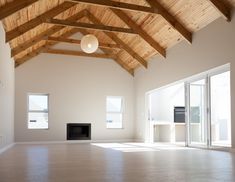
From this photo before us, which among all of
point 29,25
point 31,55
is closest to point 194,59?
point 29,25

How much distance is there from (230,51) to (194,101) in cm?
200

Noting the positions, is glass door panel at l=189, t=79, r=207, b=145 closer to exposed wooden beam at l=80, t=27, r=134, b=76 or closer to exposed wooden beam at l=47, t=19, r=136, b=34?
exposed wooden beam at l=47, t=19, r=136, b=34

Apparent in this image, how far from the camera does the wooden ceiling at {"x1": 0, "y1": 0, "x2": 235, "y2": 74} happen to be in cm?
624

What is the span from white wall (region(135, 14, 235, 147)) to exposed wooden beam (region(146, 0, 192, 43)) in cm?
20

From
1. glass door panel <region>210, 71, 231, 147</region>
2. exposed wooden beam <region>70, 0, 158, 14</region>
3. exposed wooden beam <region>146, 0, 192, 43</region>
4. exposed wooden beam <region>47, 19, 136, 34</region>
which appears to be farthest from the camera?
exposed wooden beam <region>47, 19, 136, 34</region>

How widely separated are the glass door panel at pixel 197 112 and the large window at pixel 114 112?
3.64 m

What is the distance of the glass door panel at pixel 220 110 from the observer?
20.1ft

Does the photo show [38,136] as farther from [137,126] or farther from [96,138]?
[137,126]

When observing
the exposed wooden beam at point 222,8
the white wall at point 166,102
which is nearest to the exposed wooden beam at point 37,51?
the white wall at point 166,102

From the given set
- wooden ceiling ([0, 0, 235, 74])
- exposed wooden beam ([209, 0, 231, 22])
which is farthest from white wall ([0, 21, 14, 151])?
exposed wooden beam ([209, 0, 231, 22])

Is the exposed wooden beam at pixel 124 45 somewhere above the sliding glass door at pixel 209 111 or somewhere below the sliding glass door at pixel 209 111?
above

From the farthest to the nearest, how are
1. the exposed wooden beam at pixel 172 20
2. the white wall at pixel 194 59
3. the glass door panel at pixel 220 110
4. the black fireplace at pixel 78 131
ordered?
the black fireplace at pixel 78 131, the exposed wooden beam at pixel 172 20, the glass door panel at pixel 220 110, the white wall at pixel 194 59

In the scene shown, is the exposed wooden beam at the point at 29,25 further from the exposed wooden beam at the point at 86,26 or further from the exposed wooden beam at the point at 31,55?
the exposed wooden beam at the point at 31,55

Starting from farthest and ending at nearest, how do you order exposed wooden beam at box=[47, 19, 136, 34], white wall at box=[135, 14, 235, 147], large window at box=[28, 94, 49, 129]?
large window at box=[28, 94, 49, 129] → exposed wooden beam at box=[47, 19, 136, 34] → white wall at box=[135, 14, 235, 147]
